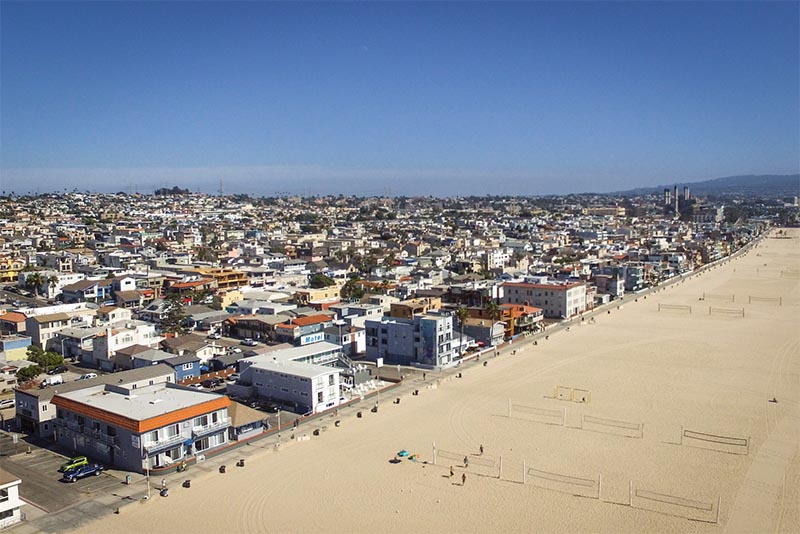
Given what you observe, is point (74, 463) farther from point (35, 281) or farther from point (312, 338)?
point (35, 281)

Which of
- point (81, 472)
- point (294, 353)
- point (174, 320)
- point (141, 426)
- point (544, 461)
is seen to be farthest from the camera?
point (174, 320)

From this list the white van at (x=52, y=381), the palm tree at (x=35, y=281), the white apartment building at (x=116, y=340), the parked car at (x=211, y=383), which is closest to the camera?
the white van at (x=52, y=381)

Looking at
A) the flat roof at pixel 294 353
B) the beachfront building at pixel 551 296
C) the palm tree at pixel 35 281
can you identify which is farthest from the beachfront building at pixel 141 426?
the palm tree at pixel 35 281

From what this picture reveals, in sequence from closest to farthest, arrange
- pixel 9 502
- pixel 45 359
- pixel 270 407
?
pixel 9 502, pixel 270 407, pixel 45 359

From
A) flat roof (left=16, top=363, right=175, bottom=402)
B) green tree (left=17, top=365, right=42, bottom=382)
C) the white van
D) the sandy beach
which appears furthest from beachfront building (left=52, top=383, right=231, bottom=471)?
green tree (left=17, top=365, right=42, bottom=382)

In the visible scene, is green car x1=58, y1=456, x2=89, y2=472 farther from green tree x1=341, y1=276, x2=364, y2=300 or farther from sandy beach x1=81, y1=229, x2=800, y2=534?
green tree x1=341, y1=276, x2=364, y2=300

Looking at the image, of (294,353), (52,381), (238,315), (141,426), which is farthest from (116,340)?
(141,426)

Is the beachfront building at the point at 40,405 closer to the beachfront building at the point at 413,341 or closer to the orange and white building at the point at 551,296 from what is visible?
the beachfront building at the point at 413,341
